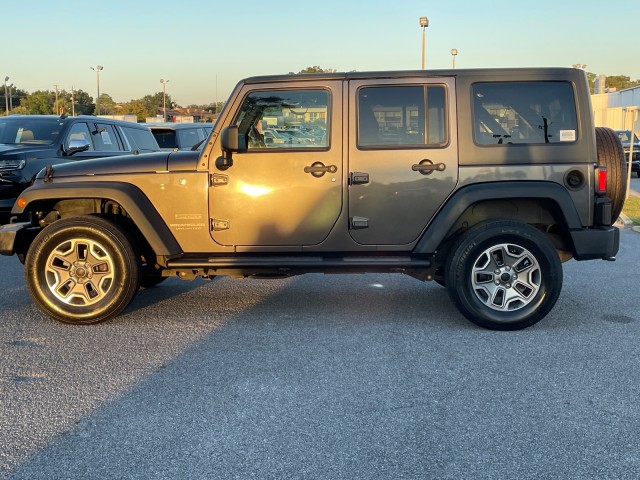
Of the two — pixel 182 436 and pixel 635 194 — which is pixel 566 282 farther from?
pixel 635 194

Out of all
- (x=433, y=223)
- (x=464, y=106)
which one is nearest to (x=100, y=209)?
(x=433, y=223)

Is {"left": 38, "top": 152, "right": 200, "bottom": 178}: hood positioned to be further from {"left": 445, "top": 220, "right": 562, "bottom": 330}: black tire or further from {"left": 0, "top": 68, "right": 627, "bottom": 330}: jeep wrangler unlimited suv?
{"left": 445, "top": 220, "right": 562, "bottom": 330}: black tire

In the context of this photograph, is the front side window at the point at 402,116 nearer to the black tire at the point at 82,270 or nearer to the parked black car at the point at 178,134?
the black tire at the point at 82,270

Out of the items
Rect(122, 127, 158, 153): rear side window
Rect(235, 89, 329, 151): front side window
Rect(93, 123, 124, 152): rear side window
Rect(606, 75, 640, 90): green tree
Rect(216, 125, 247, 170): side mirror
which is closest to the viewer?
Rect(216, 125, 247, 170): side mirror

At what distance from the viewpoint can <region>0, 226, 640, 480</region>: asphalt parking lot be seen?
3123 mm

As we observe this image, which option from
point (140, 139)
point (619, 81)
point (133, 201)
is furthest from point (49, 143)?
point (619, 81)

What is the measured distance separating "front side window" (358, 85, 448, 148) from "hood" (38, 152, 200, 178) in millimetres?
1418

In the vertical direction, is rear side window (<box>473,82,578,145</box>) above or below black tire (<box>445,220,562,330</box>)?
above

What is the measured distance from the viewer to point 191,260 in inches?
218

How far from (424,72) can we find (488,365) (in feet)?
7.89

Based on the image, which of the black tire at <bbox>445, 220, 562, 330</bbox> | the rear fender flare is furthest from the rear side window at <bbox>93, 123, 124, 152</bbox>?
the black tire at <bbox>445, 220, 562, 330</bbox>

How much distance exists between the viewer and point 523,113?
5.35 meters

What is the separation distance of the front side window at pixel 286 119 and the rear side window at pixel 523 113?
1252 mm

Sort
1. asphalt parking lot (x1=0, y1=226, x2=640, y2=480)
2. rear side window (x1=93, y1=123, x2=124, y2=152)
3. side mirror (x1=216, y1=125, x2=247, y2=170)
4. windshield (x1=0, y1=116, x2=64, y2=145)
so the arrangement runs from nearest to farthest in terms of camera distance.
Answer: asphalt parking lot (x1=0, y1=226, x2=640, y2=480), side mirror (x1=216, y1=125, x2=247, y2=170), windshield (x1=0, y1=116, x2=64, y2=145), rear side window (x1=93, y1=123, x2=124, y2=152)
